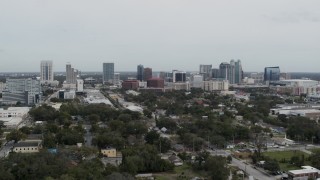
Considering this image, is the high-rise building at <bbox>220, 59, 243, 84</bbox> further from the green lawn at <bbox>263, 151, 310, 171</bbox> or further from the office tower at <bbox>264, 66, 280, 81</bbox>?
the green lawn at <bbox>263, 151, 310, 171</bbox>

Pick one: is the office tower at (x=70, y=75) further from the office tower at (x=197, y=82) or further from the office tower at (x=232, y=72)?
the office tower at (x=232, y=72)

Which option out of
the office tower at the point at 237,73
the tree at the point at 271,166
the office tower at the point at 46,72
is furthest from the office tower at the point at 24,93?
the office tower at the point at 237,73

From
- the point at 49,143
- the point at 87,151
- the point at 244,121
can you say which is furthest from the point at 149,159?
the point at 244,121

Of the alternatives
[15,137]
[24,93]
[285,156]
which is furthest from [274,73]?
[15,137]

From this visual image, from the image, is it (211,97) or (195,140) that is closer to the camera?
(195,140)

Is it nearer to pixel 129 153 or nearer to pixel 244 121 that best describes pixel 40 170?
pixel 129 153

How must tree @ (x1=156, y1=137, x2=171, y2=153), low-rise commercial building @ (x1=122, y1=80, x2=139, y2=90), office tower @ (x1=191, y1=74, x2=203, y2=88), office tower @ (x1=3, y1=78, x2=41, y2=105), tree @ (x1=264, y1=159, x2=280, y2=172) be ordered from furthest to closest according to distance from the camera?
office tower @ (x1=191, y1=74, x2=203, y2=88)
low-rise commercial building @ (x1=122, y1=80, x2=139, y2=90)
office tower @ (x1=3, y1=78, x2=41, y2=105)
tree @ (x1=156, y1=137, x2=171, y2=153)
tree @ (x1=264, y1=159, x2=280, y2=172)

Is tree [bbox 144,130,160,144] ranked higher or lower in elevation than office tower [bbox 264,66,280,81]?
lower

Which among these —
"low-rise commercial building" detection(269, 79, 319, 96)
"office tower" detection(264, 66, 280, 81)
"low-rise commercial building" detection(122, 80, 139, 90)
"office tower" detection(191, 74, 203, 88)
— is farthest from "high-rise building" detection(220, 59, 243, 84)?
"low-rise commercial building" detection(122, 80, 139, 90)
